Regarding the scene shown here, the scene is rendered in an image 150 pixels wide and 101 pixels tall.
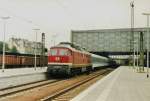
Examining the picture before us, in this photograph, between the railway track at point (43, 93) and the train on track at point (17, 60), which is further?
the train on track at point (17, 60)

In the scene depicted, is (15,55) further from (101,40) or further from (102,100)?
(101,40)

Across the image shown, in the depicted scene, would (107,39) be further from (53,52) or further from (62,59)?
(62,59)

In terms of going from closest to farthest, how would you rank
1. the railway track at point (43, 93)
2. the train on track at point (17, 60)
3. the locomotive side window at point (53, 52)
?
the railway track at point (43, 93), the locomotive side window at point (53, 52), the train on track at point (17, 60)

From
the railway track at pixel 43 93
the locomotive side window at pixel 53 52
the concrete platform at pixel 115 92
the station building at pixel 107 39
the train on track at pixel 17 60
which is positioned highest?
the station building at pixel 107 39

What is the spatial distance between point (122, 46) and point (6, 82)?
96569mm

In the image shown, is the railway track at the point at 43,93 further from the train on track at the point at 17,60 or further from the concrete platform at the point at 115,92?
the train on track at the point at 17,60

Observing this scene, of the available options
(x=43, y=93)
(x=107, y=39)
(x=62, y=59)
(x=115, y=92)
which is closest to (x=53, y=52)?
(x=62, y=59)

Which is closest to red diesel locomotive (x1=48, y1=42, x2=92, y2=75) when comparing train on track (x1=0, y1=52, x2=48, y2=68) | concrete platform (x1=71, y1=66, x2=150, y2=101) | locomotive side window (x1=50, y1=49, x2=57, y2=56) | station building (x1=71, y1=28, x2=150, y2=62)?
locomotive side window (x1=50, y1=49, x2=57, y2=56)

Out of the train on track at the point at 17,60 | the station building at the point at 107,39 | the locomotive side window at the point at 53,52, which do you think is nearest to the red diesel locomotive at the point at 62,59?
the locomotive side window at the point at 53,52

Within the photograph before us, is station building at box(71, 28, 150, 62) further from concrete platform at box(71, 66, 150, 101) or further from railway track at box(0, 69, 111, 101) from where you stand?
concrete platform at box(71, 66, 150, 101)

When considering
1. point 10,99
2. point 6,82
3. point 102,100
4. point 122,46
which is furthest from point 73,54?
point 122,46

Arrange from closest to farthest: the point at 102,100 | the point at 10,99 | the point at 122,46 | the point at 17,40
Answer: the point at 102,100 → the point at 10,99 → the point at 122,46 → the point at 17,40

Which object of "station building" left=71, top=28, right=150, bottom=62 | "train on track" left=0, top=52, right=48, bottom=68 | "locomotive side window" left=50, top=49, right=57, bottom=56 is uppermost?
"station building" left=71, top=28, right=150, bottom=62

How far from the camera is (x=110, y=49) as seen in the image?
4781 inches
